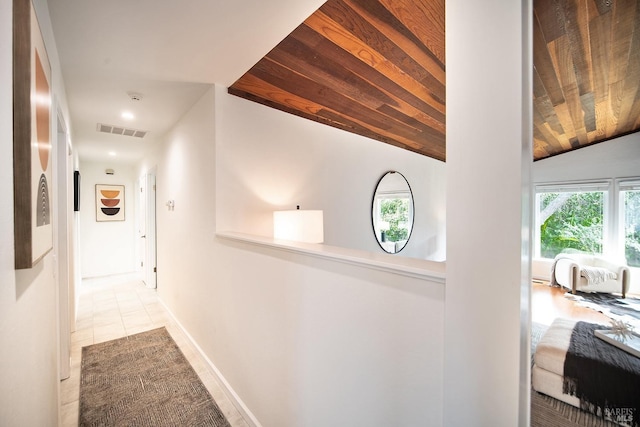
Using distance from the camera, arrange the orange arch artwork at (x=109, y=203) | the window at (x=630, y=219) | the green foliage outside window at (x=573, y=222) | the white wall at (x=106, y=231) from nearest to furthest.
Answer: the green foliage outside window at (x=573, y=222), the window at (x=630, y=219), the white wall at (x=106, y=231), the orange arch artwork at (x=109, y=203)

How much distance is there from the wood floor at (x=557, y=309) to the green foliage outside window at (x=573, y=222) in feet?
2.69

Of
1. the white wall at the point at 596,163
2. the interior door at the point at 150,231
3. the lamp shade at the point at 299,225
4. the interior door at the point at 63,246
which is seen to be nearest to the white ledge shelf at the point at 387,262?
the lamp shade at the point at 299,225

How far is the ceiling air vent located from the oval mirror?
3079 mm

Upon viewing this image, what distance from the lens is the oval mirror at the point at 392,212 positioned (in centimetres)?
341

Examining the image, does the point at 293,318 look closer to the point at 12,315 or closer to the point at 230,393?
the point at 12,315

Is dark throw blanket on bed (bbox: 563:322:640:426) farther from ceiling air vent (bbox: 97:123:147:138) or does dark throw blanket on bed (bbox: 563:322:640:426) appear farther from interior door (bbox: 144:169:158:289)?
interior door (bbox: 144:169:158:289)

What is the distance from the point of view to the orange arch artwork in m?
5.17

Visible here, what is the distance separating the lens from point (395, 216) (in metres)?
3.59

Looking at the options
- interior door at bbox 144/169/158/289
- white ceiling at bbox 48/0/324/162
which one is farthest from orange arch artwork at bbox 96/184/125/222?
white ceiling at bbox 48/0/324/162

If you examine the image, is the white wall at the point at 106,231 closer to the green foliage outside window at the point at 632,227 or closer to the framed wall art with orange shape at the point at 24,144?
the framed wall art with orange shape at the point at 24,144

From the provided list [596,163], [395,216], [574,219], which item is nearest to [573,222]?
[574,219]

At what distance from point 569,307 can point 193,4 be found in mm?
5269

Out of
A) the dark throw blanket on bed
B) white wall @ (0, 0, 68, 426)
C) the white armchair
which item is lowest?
the white armchair

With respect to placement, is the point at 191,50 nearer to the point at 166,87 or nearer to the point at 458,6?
the point at 166,87
